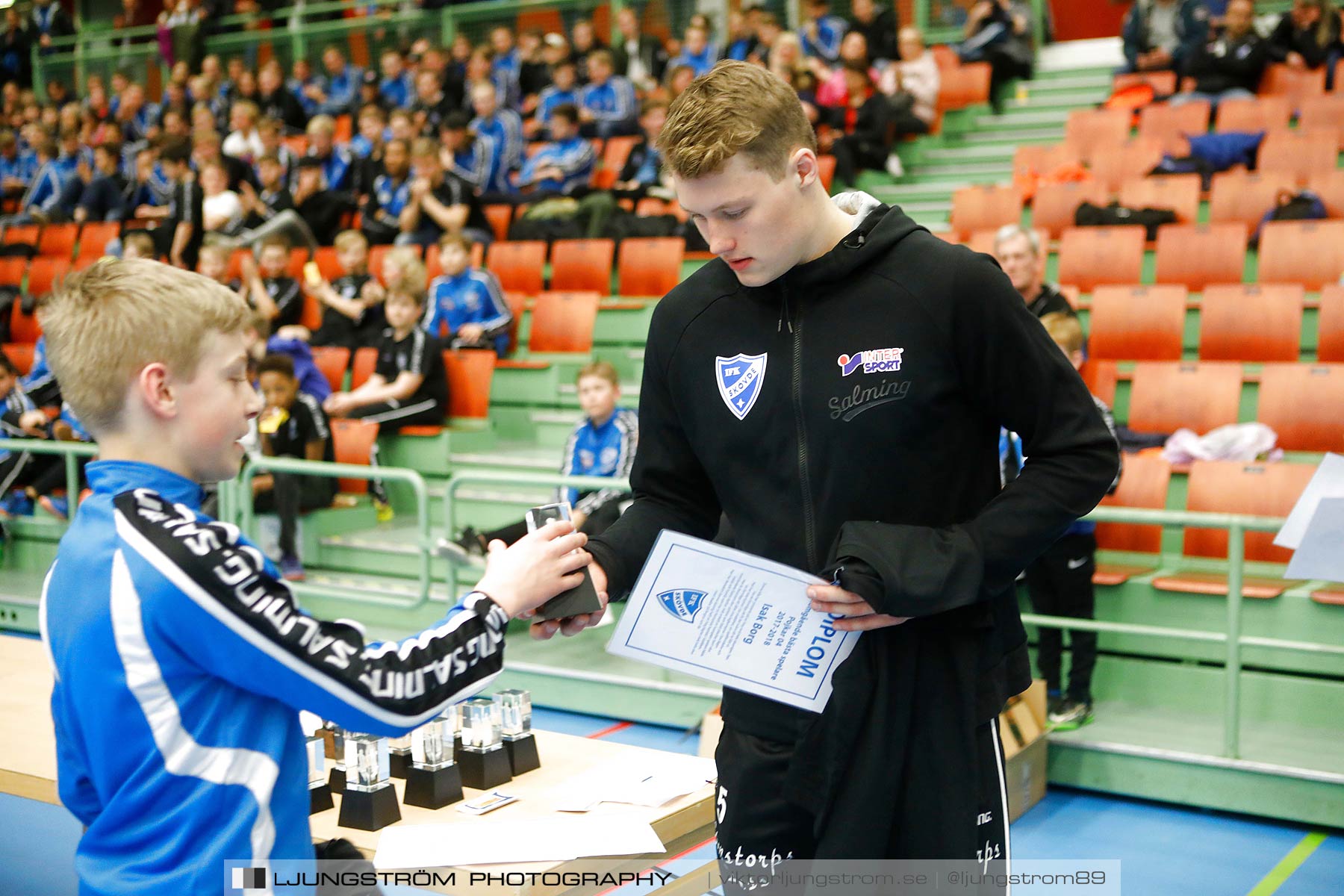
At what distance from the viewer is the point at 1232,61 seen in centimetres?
795

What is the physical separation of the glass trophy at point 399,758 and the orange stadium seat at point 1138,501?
3.04m

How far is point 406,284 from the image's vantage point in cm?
694

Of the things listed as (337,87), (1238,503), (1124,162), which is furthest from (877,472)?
(337,87)

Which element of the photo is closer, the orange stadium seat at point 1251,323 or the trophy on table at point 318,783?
the trophy on table at point 318,783

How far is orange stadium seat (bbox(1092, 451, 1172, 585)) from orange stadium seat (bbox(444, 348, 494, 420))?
11.5ft

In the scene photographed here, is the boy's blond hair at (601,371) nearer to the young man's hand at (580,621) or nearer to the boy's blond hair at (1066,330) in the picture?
the boy's blond hair at (1066,330)

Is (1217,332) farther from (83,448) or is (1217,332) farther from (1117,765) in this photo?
(83,448)

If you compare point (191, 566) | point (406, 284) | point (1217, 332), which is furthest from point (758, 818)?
point (406, 284)

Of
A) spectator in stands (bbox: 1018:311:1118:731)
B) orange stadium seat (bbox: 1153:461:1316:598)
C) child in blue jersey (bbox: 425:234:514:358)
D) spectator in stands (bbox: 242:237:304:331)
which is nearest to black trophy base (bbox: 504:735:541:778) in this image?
spectator in stands (bbox: 1018:311:1118:731)

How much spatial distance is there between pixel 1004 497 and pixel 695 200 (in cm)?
55

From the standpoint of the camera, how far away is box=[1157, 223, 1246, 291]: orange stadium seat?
20.6 feet

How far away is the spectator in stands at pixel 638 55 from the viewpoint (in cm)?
1048

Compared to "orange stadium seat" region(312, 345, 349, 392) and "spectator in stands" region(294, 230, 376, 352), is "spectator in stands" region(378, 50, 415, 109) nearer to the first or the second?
"spectator in stands" region(294, 230, 376, 352)

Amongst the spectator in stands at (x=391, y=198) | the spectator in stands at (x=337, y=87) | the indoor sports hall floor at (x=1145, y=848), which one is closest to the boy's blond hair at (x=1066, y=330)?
the indoor sports hall floor at (x=1145, y=848)
